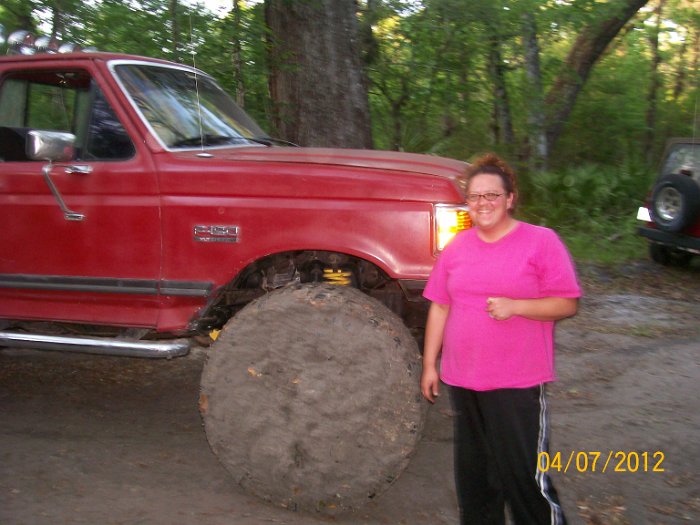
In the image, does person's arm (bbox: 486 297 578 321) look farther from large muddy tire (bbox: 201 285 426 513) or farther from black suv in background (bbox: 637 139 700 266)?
black suv in background (bbox: 637 139 700 266)

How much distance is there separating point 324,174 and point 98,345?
4.81 ft

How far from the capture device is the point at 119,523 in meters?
3.42

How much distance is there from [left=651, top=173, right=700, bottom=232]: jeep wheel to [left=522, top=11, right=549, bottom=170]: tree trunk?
281cm

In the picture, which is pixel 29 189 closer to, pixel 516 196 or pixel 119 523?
pixel 119 523

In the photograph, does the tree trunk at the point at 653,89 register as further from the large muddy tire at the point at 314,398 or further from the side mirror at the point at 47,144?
the side mirror at the point at 47,144

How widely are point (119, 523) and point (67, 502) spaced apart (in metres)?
0.35

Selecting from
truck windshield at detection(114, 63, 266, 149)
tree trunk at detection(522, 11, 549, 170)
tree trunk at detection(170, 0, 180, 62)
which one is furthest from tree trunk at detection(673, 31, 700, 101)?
truck windshield at detection(114, 63, 266, 149)

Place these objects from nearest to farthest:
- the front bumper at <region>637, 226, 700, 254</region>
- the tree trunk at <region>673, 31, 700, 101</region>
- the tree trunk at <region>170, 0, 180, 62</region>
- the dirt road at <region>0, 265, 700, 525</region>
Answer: the dirt road at <region>0, 265, 700, 525</region>, the tree trunk at <region>170, 0, 180, 62</region>, the front bumper at <region>637, 226, 700, 254</region>, the tree trunk at <region>673, 31, 700, 101</region>

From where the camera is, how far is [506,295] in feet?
9.51

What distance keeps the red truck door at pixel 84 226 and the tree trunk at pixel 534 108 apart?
928cm

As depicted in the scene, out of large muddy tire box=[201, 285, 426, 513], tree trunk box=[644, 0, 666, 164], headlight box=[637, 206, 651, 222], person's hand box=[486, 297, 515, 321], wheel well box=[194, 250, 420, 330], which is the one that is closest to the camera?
person's hand box=[486, 297, 515, 321]

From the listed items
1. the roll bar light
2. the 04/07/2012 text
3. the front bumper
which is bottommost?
the 04/07/2012 text

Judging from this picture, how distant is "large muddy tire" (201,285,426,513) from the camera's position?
348 centimetres

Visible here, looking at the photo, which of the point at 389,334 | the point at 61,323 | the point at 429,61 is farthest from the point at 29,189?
the point at 429,61
